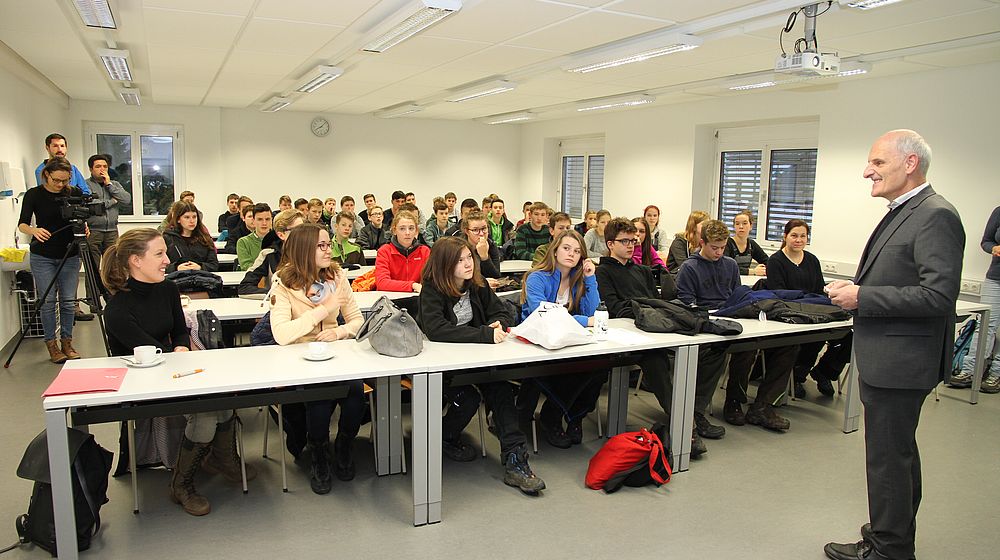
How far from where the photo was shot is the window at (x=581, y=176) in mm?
11758

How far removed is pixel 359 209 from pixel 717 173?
6340 millimetres

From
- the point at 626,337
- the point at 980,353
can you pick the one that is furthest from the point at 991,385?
the point at 626,337

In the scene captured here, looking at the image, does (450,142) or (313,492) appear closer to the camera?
(313,492)

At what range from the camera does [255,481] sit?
338 cm

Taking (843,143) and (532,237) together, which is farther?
(532,237)

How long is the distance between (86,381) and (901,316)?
3025mm

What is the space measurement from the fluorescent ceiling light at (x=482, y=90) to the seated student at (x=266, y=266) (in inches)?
130

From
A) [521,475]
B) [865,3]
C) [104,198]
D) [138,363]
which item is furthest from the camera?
[104,198]

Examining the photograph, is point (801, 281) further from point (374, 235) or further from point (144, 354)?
point (374, 235)

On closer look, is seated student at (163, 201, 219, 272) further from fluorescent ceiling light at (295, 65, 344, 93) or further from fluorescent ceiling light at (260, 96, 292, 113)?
fluorescent ceiling light at (260, 96, 292, 113)

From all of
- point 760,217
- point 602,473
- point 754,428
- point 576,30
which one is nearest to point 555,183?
point 760,217

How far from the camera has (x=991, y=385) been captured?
17.6ft

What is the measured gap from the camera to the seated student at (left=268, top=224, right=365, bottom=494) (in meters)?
3.28

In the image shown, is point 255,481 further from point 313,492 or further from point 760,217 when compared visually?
point 760,217
